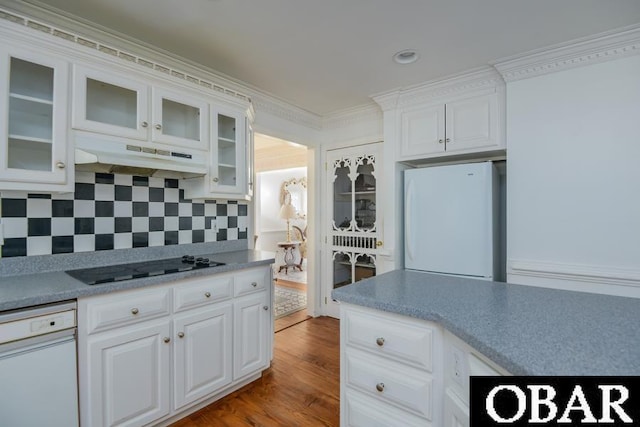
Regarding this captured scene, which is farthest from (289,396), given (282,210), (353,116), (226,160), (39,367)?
(282,210)

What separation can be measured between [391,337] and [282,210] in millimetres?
6069

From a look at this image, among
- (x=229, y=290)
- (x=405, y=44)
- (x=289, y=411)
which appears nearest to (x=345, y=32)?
(x=405, y=44)

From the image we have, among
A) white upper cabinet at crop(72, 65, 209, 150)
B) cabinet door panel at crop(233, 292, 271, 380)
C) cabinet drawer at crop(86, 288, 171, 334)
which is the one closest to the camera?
cabinet drawer at crop(86, 288, 171, 334)

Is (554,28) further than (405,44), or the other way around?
(405,44)

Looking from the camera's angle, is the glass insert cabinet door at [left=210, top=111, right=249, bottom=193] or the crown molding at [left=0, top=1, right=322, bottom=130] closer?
the crown molding at [left=0, top=1, right=322, bottom=130]

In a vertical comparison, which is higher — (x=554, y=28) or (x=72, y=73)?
(x=554, y=28)

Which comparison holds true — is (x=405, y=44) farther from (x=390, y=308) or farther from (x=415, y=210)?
(x=390, y=308)

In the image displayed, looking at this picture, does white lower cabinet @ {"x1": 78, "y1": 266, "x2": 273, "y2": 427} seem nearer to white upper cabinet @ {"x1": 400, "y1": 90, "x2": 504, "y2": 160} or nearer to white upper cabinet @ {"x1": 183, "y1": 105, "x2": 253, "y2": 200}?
white upper cabinet @ {"x1": 183, "y1": 105, "x2": 253, "y2": 200}

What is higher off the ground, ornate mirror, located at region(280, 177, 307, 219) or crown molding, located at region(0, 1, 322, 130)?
crown molding, located at region(0, 1, 322, 130)

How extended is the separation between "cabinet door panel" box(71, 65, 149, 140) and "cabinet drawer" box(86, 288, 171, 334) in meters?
0.94

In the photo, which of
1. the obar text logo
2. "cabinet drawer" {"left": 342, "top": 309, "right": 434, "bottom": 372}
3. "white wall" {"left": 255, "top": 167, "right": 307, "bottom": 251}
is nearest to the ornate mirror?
"white wall" {"left": 255, "top": 167, "right": 307, "bottom": 251}

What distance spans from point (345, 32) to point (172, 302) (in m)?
1.97

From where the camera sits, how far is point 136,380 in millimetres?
1606

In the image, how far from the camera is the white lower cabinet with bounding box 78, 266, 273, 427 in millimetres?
1478
